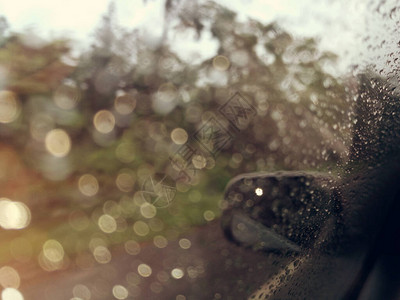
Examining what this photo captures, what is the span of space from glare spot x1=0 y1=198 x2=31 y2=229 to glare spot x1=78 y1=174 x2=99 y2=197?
498 mm

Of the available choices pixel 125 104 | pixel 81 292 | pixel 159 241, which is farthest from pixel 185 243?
pixel 125 104

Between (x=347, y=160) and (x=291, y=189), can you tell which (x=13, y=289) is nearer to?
(x=291, y=189)

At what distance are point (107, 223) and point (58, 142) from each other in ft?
2.89

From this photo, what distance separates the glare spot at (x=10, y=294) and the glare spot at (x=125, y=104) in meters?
1.25

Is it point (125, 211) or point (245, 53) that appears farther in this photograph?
point (125, 211)

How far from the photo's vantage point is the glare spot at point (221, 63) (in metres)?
2.85

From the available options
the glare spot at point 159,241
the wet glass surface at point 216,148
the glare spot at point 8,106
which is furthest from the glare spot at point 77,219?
the glare spot at point 8,106

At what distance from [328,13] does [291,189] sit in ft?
3.74

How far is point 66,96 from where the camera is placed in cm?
269

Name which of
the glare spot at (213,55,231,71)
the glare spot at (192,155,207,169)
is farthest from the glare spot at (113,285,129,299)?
the glare spot at (213,55,231,71)

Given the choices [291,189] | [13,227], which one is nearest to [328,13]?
[291,189]

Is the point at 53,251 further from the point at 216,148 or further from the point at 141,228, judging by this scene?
the point at 216,148

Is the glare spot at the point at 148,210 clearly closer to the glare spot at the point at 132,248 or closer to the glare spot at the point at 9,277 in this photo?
the glare spot at the point at 132,248

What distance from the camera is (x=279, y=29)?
2.87m
